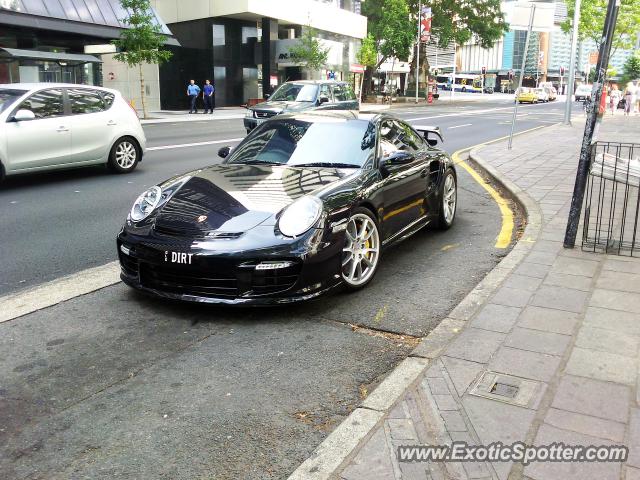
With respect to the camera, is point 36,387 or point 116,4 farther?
point 116,4

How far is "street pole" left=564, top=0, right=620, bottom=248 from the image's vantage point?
5.57 m

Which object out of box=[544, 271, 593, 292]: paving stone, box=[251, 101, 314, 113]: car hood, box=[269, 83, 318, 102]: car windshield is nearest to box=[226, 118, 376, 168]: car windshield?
box=[544, 271, 593, 292]: paving stone

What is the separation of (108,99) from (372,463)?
959 centimetres

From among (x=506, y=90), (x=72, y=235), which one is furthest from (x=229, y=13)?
(x=506, y=90)

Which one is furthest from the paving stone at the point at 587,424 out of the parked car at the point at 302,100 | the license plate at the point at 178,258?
the parked car at the point at 302,100

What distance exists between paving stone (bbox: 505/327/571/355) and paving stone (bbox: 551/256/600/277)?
147 centimetres

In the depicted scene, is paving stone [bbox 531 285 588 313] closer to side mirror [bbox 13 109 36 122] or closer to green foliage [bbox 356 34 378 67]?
side mirror [bbox 13 109 36 122]

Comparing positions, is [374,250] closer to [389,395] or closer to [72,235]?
[389,395]

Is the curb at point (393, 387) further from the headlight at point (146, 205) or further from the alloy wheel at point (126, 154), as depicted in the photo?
the alloy wheel at point (126, 154)

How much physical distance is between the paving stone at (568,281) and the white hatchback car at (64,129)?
7579 millimetres

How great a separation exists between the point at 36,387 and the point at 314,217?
209 cm

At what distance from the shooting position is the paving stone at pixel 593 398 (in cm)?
305

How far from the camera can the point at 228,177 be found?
5270 mm

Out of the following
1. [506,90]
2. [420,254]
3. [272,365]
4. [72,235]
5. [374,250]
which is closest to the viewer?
[272,365]
